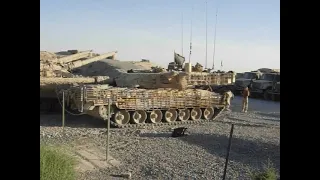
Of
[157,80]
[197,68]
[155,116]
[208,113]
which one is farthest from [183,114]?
[197,68]

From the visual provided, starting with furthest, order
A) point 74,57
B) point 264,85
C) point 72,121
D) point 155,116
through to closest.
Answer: point 264,85 < point 74,57 < point 72,121 < point 155,116

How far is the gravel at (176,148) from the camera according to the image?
7250mm

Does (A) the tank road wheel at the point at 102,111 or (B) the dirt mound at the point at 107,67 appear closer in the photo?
(A) the tank road wheel at the point at 102,111

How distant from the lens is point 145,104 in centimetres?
1363

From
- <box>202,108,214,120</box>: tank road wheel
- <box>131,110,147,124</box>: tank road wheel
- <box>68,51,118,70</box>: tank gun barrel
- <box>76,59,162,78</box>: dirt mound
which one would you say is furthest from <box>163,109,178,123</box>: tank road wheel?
<box>68,51,118,70</box>: tank gun barrel

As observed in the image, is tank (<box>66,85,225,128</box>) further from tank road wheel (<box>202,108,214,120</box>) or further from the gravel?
the gravel

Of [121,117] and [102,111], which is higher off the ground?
[102,111]

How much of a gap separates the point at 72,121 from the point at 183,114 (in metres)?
4.02

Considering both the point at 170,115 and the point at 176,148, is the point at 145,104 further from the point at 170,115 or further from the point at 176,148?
the point at 176,148

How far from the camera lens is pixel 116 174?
7.09 m

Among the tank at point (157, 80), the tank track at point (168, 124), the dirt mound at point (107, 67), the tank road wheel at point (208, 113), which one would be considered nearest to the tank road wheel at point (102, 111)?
the tank track at point (168, 124)

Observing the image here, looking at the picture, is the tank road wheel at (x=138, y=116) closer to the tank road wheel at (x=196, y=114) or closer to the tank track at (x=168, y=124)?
the tank track at (x=168, y=124)

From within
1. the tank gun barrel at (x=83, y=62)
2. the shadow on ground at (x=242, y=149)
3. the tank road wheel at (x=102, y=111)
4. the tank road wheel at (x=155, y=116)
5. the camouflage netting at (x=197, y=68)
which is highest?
the tank gun barrel at (x=83, y=62)
